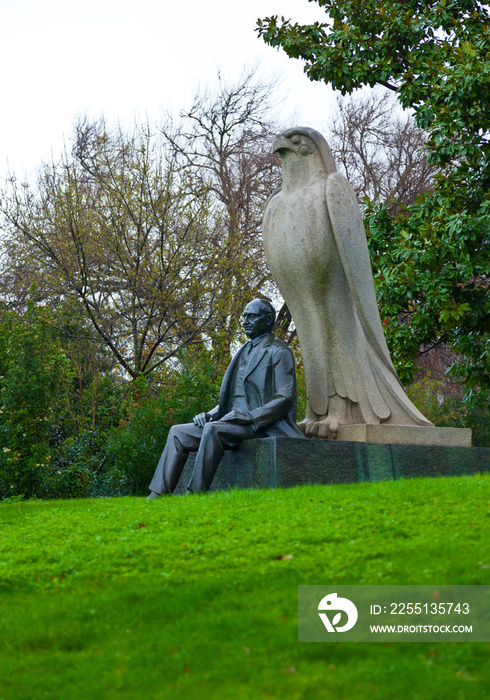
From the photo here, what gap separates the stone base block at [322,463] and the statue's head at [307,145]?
125 inches

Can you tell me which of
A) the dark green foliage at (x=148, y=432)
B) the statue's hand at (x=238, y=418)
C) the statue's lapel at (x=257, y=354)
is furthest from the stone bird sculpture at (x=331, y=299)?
the dark green foliage at (x=148, y=432)

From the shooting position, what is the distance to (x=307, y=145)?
8695mm

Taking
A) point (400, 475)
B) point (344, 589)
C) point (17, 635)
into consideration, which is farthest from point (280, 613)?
point (400, 475)

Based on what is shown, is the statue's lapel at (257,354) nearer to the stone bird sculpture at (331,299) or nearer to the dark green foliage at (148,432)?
the stone bird sculpture at (331,299)

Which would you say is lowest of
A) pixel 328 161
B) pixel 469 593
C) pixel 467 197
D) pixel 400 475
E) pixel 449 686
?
pixel 449 686

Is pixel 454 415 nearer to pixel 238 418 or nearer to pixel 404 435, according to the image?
pixel 404 435

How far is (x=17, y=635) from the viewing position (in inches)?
148

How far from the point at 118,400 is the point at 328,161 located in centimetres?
848

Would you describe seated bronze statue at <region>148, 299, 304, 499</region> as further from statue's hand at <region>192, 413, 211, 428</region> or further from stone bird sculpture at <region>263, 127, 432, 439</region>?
stone bird sculpture at <region>263, 127, 432, 439</region>

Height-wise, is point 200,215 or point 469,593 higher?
point 200,215

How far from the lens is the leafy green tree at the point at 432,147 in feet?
36.0

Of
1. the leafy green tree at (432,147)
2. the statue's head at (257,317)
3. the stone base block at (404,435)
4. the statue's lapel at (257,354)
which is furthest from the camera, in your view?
the leafy green tree at (432,147)

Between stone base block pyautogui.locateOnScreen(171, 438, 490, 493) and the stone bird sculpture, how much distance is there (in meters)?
0.44

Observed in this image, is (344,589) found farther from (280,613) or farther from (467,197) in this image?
(467,197)
